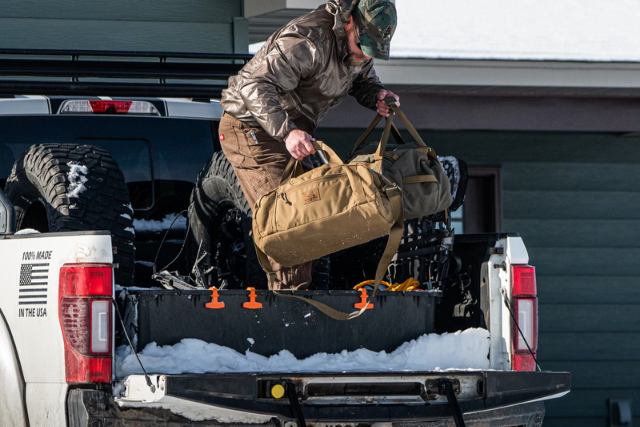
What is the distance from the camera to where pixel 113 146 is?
5777 millimetres

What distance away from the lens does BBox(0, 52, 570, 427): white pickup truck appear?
147 inches

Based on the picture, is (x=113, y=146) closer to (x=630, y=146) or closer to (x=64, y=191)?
(x=64, y=191)

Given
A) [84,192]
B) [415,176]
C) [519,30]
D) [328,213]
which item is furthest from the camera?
[519,30]

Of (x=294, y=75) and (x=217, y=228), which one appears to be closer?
(x=294, y=75)

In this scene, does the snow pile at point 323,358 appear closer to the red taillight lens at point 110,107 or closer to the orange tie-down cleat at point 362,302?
the orange tie-down cleat at point 362,302

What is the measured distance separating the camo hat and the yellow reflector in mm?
1527

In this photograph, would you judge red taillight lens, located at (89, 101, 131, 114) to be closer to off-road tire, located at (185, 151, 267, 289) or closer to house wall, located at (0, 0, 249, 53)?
off-road tire, located at (185, 151, 267, 289)

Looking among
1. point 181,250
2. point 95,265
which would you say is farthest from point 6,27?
point 95,265

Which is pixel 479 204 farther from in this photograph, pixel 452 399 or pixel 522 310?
pixel 452 399

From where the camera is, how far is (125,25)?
861cm

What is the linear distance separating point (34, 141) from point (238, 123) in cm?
152

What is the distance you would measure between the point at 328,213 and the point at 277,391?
2.40ft

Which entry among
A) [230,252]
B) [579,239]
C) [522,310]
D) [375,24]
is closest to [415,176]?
[375,24]

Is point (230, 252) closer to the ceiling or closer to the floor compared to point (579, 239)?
closer to the floor
